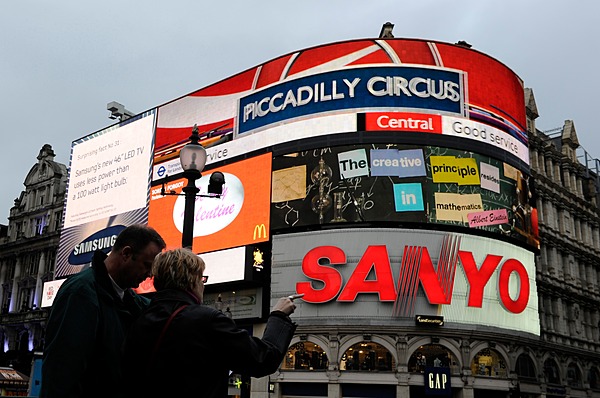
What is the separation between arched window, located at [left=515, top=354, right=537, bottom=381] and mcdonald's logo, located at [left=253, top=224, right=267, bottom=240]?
16711mm

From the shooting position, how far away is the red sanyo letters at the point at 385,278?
3497cm

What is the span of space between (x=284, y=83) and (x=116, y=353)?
38.8 metres

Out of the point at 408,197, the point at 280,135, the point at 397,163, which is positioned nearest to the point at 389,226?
the point at 408,197

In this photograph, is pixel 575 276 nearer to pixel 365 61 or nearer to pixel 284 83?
pixel 365 61

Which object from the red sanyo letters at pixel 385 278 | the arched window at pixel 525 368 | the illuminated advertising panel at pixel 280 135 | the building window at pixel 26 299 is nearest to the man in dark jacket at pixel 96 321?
the red sanyo letters at pixel 385 278

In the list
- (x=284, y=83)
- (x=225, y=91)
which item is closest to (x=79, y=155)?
(x=225, y=91)

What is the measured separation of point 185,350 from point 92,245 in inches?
1920

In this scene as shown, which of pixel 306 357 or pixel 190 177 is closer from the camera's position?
pixel 190 177

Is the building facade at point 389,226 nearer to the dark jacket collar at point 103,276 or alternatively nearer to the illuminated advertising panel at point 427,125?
the illuminated advertising panel at point 427,125

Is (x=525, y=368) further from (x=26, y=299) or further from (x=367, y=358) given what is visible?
(x=26, y=299)

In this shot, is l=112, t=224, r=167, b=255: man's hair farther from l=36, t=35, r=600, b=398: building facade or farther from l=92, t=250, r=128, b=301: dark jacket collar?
l=36, t=35, r=600, b=398: building facade

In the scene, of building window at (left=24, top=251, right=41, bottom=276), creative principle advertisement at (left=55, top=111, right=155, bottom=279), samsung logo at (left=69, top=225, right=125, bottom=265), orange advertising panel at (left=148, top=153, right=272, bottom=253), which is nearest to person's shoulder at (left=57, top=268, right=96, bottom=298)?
orange advertising panel at (left=148, top=153, right=272, bottom=253)

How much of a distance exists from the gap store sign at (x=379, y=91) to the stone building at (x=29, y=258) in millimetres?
30460

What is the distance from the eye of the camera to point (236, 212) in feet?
133
